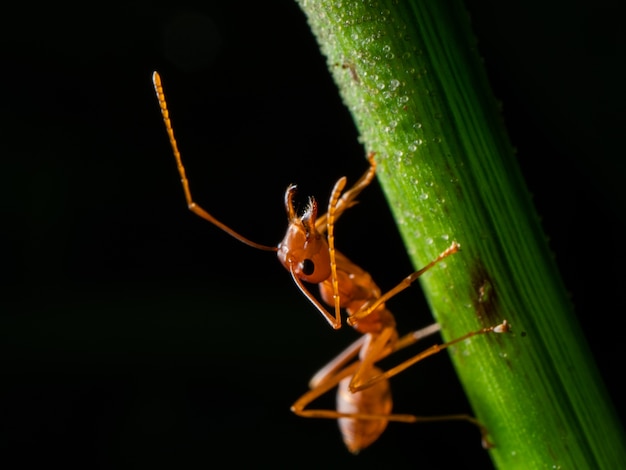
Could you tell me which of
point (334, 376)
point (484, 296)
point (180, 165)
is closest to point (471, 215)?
point (484, 296)

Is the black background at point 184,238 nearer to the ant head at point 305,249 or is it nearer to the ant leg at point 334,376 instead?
the ant leg at point 334,376

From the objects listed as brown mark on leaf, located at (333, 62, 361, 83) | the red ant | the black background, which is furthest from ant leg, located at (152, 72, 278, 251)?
the black background

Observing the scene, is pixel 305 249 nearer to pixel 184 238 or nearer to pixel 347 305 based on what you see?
pixel 347 305

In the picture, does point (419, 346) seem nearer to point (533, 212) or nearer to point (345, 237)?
point (345, 237)

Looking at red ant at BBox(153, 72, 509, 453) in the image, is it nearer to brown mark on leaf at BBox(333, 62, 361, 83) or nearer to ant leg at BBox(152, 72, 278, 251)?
ant leg at BBox(152, 72, 278, 251)

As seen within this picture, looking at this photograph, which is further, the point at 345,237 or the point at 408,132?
the point at 345,237

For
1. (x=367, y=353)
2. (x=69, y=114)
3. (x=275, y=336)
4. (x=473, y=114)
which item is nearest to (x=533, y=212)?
(x=473, y=114)

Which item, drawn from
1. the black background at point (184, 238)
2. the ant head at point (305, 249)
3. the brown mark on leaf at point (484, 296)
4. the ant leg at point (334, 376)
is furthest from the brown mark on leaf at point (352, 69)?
the black background at point (184, 238)
